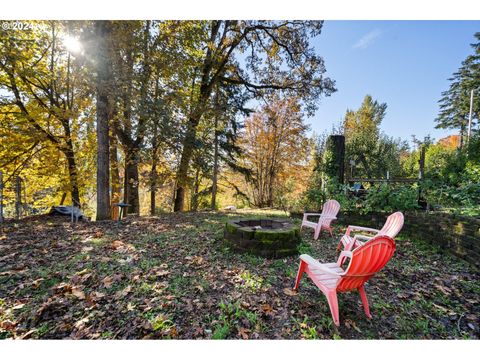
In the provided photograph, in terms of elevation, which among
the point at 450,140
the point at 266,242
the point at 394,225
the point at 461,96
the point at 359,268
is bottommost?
the point at 266,242

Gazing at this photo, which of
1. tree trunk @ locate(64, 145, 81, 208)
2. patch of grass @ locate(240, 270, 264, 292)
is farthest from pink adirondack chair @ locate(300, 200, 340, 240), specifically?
tree trunk @ locate(64, 145, 81, 208)

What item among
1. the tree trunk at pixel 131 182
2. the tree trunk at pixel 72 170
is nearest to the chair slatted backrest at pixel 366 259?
the tree trunk at pixel 131 182

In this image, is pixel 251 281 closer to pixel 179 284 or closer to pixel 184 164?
pixel 179 284

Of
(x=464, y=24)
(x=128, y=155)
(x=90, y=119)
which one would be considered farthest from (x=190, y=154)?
(x=464, y=24)

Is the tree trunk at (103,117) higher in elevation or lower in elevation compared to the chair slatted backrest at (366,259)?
higher

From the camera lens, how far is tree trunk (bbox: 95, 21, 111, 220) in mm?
5598

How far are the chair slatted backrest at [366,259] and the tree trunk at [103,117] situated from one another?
21.5ft

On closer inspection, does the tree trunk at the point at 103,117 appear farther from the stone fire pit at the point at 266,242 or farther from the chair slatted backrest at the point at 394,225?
the chair slatted backrest at the point at 394,225

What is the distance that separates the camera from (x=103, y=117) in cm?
609

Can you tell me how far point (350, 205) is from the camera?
5641 millimetres

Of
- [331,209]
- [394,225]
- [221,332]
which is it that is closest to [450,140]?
[331,209]

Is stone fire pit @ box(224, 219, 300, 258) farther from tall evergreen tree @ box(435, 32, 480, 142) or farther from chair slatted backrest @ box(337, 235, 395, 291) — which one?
tall evergreen tree @ box(435, 32, 480, 142)

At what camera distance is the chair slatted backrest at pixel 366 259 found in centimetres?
176

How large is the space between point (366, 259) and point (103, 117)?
23.0 ft
